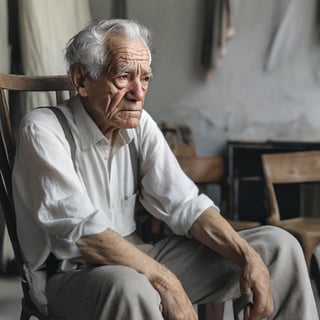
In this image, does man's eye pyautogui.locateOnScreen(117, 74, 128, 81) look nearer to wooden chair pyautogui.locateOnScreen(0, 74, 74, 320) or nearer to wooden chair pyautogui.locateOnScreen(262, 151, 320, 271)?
wooden chair pyautogui.locateOnScreen(0, 74, 74, 320)

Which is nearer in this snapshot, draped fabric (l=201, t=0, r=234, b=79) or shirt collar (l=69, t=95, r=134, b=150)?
shirt collar (l=69, t=95, r=134, b=150)

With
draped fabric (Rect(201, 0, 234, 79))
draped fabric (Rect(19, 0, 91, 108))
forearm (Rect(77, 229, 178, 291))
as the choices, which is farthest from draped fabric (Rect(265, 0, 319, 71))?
forearm (Rect(77, 229, 178, 291))

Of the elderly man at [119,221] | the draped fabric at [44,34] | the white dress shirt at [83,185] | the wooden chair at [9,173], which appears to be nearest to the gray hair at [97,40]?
the elderly man at [119,221]

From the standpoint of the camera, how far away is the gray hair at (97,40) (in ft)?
4.44

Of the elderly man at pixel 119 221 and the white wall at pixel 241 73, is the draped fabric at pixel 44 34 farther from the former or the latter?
the elderly man at pixel 119 221

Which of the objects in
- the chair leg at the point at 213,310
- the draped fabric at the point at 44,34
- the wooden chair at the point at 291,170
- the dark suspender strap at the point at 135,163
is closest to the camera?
the dark suspender strap at the point at 135,163

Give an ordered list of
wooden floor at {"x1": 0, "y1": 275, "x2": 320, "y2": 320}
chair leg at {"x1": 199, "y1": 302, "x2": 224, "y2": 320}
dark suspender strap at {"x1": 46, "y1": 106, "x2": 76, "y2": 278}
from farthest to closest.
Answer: wooden floor at {"x1": 0, "y1": 275, "x2": 320, "y2": 320} < chair leg at {"x1": 199, "y1": 302, "x2": 224, "y2": 320} < dark suspender strap at {"x1": 46, "y1": 106, "x2": 76, "y2": 278}

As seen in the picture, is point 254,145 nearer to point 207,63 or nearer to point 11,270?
point 207,63

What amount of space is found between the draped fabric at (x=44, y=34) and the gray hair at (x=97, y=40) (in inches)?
38.9

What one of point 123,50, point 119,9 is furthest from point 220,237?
point 119,9

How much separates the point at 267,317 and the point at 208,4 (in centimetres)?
152

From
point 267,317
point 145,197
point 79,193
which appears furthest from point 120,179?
point 267,317

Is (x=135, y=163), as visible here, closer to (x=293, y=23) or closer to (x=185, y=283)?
(x=185, y=283)

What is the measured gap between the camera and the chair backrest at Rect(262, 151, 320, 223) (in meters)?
2.53
